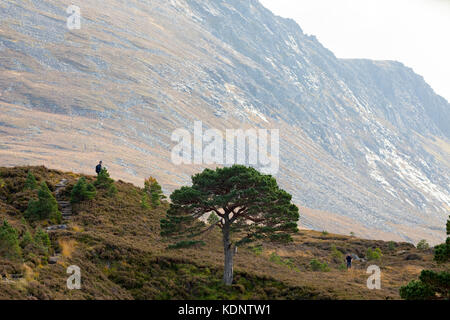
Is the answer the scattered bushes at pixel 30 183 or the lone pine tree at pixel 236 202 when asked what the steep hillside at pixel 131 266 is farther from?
the lone pine tree at pixel 236 202

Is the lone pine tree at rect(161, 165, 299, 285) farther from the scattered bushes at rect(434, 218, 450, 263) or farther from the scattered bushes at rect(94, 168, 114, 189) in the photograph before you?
the scattered bushes at rect(94, 168, 114, 189)

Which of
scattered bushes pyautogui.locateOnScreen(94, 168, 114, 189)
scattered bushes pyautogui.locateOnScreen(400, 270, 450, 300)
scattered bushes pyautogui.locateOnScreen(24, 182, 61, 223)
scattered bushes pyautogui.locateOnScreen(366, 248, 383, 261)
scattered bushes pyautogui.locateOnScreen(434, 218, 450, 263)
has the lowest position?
→ scattered bushes pyautogui.locateOnScreen(400, 270, 450, 300)

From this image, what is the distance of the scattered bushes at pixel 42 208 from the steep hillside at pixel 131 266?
98 cm

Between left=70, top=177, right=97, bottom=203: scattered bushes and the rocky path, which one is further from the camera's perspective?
left=70, top=177, right=97, bottom=203: scattered bushes

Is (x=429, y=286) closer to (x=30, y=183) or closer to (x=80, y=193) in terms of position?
(x=80, y=193)

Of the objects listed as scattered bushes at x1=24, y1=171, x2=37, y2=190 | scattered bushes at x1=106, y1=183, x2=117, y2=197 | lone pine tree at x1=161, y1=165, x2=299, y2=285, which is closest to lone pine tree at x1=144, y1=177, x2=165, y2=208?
scattered bushes at x1=106, y1=183, x2=117, y2=197

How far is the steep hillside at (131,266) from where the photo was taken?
21500 millimetres

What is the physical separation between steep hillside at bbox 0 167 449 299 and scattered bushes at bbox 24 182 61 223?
980 mm

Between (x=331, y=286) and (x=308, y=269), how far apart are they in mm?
12416

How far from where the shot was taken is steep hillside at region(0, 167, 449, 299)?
70.5ft

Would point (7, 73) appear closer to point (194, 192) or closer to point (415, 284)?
point (194, 192)

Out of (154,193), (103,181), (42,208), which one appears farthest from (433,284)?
(154,193)

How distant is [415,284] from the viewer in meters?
17.8
